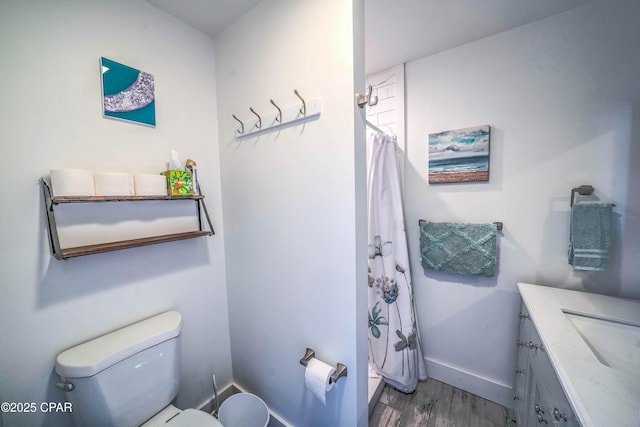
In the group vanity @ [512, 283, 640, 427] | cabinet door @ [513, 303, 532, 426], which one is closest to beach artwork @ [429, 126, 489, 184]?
vanity @ [512, 283, 640, 427]

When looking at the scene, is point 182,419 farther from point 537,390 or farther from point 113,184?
point 537,390

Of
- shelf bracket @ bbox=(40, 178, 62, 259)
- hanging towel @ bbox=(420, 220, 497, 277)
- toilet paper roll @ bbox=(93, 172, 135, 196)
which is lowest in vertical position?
hanging towel @ bbox=(420, 220, 497, 277)

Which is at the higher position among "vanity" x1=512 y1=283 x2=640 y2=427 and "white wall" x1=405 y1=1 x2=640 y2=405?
"white wall" x1=405 y1=1 x2=640 y2=405

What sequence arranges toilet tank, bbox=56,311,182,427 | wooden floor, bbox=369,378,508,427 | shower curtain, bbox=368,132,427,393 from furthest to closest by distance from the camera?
shower curtain, bbox=368,132,427,393
wooden floor, bbox=369,378,508,427
toilet tank, bbox=56,311,182,427

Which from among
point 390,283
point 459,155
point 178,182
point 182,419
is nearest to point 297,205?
point 178,182

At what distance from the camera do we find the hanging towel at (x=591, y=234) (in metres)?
1.12

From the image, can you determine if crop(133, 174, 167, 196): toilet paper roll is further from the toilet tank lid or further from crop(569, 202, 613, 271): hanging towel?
crop(569, 202, 613, 271): hanging towel

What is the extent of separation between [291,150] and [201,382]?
5.17 ft

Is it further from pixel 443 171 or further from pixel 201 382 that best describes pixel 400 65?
pixel 201 382

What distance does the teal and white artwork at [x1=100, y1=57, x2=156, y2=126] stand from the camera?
1031 millimetres

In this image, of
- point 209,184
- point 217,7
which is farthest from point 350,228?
point 217,7

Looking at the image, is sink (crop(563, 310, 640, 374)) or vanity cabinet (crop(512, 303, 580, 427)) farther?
sink (crop(563, 310, 640, 374))

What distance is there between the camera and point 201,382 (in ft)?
4.66

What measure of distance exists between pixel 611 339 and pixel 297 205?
1411 millimetres
